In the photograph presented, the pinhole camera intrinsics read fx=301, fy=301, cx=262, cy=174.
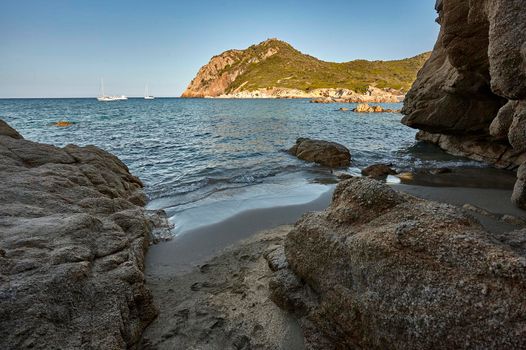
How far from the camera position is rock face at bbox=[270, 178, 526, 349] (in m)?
2.98

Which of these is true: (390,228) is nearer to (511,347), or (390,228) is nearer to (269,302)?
(511,347)

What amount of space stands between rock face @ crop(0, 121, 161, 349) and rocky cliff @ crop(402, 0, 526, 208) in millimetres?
9831

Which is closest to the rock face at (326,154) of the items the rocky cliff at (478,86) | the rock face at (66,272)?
the rocky cliff at (478,86)

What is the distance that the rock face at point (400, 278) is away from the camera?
117 inches

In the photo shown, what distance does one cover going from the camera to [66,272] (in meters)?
4.64

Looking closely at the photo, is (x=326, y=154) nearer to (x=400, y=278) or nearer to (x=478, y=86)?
(x=478, y=86)

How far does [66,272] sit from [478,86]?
66.2 ft

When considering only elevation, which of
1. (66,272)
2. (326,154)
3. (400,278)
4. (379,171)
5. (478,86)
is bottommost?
(66,272)

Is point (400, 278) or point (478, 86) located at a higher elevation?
point (478, 86)

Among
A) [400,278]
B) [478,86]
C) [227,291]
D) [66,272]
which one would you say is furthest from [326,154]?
[66,272]

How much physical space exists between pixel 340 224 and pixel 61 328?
420 centimetres

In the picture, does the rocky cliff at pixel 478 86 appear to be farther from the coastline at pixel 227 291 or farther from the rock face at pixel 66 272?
the rock face at pixel 66 272

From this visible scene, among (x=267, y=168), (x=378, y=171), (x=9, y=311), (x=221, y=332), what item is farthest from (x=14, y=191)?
(x=378, y=171)

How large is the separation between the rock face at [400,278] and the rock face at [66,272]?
257 cm
